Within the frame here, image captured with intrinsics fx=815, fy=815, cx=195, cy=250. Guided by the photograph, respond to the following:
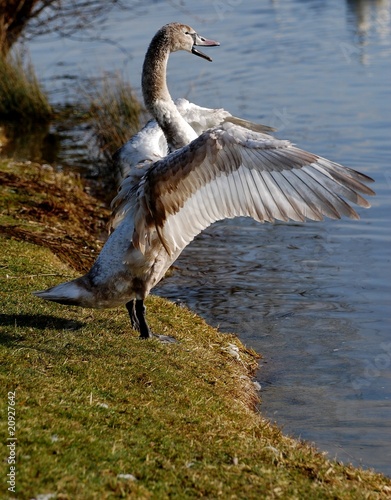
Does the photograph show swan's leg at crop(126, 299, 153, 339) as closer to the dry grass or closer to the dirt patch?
the dirt patch

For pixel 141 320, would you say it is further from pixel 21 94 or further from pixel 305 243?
pixel 21 94

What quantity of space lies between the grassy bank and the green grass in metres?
10.3

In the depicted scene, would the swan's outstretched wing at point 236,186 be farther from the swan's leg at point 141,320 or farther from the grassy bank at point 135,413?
the grassy bank at point 135,413

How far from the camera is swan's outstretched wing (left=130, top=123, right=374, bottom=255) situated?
19.7 feet

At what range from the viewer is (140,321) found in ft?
23.6

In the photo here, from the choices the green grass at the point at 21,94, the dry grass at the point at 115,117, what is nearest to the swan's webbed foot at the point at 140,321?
the dry grass at the point at 115,117

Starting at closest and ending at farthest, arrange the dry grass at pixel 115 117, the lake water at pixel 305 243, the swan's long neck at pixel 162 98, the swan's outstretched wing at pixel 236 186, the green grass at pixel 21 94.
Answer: the swan's outstretched wing at pixel 236 186, the swan's long neck at pixel 162 98, the lake water at pixel 305 243, the dry grass at pixel 115 117, the green grass at pixel 21 94

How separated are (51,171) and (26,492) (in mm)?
11059

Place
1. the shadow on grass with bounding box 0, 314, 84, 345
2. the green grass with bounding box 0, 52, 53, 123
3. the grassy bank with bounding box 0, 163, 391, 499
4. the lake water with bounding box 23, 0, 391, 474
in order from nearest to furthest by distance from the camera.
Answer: the grassy bank with bounding box 0, 163, 391, 499, the shadow on grass with bounding box 0, 314, 84, 345, the lake water with bounding box 23, 0, 391, 474, the green grass with bounding box 0, 52, 53, 123

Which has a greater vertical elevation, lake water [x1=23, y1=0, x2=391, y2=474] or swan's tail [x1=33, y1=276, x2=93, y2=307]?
swan's tail [x1=33, y1=276, x2=93, y2=307]

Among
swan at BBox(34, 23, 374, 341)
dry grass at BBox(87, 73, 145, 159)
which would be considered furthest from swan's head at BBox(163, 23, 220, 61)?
dry grass at BBox(87, 73, 145, 159)

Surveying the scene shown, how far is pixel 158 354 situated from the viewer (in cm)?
680

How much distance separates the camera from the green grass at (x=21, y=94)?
1809cm

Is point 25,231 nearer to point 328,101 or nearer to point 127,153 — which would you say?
point 127,153
